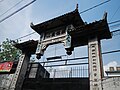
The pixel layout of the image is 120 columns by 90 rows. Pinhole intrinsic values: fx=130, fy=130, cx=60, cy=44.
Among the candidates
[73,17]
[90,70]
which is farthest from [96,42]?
[73,17]

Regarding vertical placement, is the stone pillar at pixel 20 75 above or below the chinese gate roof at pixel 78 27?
below

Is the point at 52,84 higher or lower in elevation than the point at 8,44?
lower

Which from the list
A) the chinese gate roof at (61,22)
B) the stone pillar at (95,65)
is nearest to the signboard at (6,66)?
the chinese gate roof at (61,22)

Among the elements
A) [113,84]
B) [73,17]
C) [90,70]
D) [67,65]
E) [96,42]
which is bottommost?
[113,84]

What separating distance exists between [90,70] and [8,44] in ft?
85.5

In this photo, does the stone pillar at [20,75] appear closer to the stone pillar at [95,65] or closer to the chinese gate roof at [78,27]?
the chinese gate roof at [78,27]

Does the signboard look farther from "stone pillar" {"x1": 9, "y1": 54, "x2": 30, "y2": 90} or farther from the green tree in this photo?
the green tree

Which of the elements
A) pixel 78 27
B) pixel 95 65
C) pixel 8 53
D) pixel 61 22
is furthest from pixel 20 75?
pixel 8 53

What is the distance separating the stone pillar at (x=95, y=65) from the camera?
21.3 ft

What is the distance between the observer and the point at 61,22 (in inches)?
389

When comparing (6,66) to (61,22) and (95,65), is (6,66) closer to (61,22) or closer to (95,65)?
(61,22)

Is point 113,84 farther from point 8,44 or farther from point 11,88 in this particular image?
point 8,44

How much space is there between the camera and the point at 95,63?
7.09m

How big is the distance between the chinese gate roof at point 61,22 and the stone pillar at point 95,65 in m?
2.07
